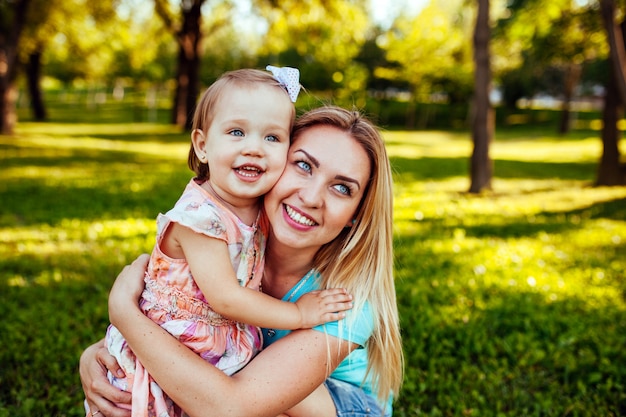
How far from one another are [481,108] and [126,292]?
34.3 feet

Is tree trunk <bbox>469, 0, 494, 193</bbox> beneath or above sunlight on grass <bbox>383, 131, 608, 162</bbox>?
above

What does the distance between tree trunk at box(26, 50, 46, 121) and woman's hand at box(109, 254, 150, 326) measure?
1279 inches

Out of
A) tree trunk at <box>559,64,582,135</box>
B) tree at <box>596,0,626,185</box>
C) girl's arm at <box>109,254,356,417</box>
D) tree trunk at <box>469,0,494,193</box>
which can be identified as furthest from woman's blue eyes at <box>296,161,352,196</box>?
tree trunk at <box>559,64,582,135</box>

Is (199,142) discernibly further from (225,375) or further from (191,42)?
(191,42)

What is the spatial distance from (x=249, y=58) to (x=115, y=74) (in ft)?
38.4

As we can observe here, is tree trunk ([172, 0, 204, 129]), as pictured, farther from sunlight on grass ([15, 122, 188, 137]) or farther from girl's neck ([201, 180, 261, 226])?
girl's neck ([201, 180, 261, 226])

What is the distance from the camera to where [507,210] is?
9945 millimetres

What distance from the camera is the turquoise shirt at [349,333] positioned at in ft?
7.12

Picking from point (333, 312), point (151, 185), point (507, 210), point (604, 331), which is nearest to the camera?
point (333, 312)

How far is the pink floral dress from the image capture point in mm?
2088

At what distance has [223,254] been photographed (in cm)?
206

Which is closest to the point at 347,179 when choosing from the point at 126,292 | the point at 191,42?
the point at 126,292

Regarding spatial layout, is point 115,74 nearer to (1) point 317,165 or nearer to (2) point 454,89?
(2) point 454,89

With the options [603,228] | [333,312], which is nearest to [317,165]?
[333,312]
